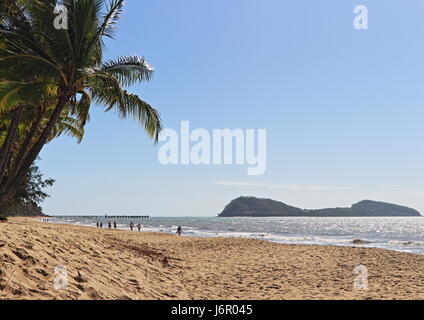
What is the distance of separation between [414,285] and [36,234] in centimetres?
1105

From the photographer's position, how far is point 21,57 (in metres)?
11.0

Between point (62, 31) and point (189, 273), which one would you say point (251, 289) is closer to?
point (189, 273)

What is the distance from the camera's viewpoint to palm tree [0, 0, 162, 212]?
11289 mm

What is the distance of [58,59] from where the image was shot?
1172 cm

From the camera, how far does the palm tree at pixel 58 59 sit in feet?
37.0
